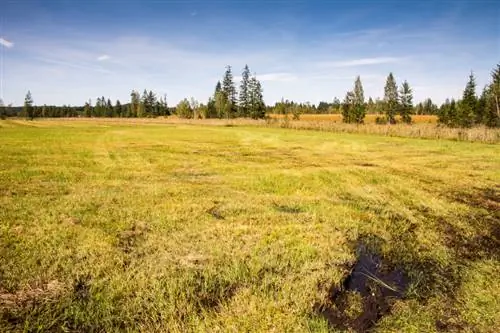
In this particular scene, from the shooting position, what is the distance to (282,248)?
4.89m

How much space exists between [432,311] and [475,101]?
7214 centimetres

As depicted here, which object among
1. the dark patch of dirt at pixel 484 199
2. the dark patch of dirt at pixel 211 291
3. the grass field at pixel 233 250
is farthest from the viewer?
the dark patch of dirt at pixel 484 199

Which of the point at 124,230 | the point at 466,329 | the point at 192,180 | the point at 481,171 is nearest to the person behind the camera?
the point at 466,329

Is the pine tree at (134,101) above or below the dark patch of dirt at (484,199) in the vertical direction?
above

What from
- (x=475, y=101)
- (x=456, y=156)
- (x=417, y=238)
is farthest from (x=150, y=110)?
(x=417, y=238)

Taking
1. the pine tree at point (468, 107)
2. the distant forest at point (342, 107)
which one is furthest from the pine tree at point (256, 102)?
the pine tree at point (468, 107)

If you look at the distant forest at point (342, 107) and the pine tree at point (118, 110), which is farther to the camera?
the pine tree at point (118, 110)

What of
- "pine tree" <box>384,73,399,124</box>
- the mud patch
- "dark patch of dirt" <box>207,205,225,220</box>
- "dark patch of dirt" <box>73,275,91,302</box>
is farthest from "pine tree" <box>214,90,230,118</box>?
"dark patch of dirt" <box>73,275,91,302</box>

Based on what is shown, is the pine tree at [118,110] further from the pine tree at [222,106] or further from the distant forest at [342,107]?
the pine tree at [222,106]

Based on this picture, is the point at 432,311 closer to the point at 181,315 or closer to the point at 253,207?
the point at 181,315

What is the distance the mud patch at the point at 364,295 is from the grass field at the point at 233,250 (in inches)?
2.0

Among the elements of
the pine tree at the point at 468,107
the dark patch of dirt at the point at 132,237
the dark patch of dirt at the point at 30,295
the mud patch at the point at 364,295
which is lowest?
the mud patch at the point at 364,295

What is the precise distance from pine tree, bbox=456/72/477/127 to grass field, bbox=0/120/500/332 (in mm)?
56899

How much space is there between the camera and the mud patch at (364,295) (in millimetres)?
3408
